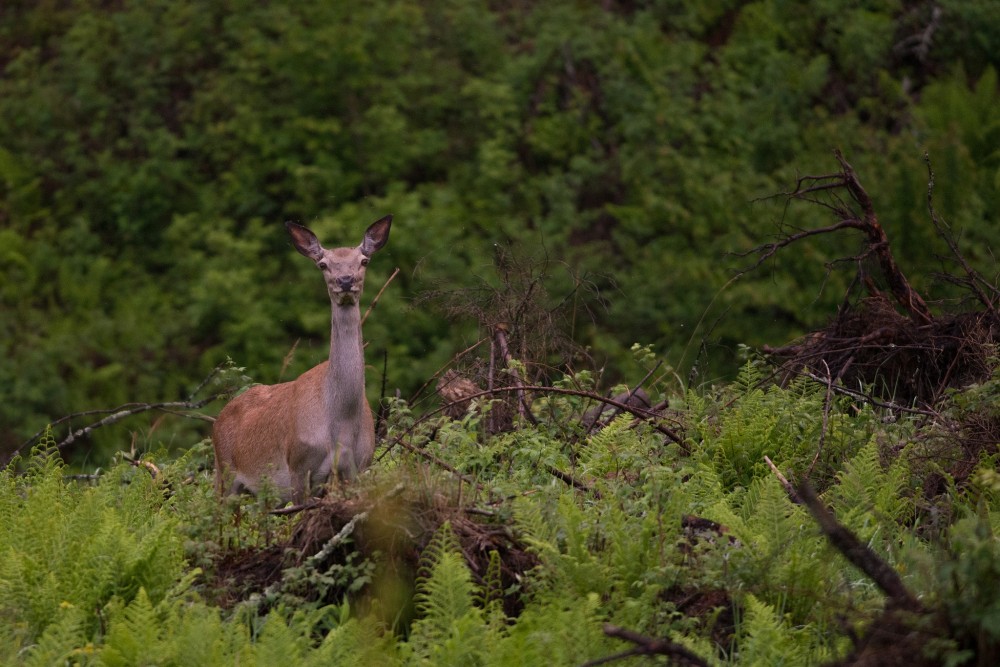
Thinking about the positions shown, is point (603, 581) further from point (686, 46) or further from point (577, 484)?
point (686, 46)

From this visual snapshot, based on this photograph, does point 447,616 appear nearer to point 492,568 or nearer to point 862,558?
point 492,568

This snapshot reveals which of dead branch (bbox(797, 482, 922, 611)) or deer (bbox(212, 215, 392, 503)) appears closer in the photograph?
dead branch (bbox(797, 482, 922, 611))

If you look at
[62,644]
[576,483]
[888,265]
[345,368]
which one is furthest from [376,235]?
[62,644]

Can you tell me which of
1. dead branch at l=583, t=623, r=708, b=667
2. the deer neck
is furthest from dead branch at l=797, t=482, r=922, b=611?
the deer neck

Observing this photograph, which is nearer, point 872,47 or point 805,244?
point 805,244

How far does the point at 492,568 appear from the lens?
248 inches

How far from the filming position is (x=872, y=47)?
20781 mm

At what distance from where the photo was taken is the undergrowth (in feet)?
18.3

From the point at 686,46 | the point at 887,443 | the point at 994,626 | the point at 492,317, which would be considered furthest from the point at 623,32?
the point at 994,626

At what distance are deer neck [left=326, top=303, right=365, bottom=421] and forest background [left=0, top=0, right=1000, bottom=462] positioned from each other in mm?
8744

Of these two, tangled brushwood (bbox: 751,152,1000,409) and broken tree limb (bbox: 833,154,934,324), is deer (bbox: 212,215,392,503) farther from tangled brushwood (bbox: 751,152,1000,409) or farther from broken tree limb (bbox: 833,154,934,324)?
broken tree limb (bbox: 833,154,934,324)

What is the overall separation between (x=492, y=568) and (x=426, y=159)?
47.5 feet

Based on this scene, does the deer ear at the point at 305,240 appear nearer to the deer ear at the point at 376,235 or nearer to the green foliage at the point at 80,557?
the deer ear at the point at 376,235

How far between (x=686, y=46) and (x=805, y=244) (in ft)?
16.9
